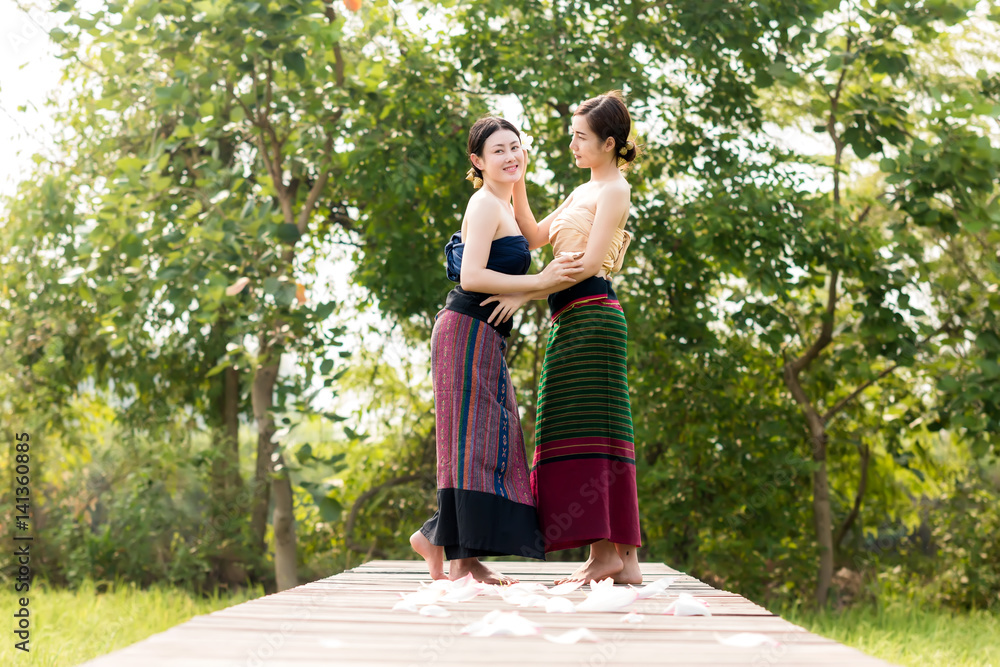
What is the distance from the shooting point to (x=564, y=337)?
292cm

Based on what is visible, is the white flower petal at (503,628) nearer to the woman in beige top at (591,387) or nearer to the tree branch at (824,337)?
the woman in beige top at (591,387)

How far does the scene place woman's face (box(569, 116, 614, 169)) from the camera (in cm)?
293

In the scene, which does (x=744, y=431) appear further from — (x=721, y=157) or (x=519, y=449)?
(x=519, y=449)

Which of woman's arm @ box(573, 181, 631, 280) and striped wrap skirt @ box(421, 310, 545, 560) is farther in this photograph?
woman's arm @ box(573, 181, 631, 280)

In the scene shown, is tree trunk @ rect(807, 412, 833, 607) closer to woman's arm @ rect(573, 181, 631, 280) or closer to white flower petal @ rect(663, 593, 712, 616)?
woman's arm @ rect(573, 181, 631, 280)

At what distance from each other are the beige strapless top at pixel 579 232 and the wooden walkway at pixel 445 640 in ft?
3.95

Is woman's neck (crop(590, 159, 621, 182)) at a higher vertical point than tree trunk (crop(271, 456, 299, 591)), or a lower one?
higher

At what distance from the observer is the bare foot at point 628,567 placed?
279 cm

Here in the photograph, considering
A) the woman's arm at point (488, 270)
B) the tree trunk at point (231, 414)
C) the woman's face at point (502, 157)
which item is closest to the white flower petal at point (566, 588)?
the woman's arm at point (488, 270)

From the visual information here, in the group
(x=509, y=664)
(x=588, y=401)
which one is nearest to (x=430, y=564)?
(x=588, y=401)

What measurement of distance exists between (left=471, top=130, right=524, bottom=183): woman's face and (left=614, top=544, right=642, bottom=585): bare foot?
1.32 meters

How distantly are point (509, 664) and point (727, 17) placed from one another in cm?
520

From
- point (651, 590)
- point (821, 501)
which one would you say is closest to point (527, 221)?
point (651, 590)

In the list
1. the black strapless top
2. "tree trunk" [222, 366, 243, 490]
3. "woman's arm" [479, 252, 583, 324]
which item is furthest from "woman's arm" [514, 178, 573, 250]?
"tree trunk" [222, 366, 243, 490]
